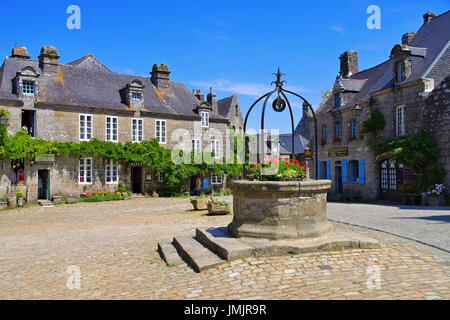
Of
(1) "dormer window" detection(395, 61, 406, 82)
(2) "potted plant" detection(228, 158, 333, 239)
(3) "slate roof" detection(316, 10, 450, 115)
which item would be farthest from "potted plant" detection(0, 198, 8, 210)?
(1) "dormer window" detection(395, 61, 406, 82)

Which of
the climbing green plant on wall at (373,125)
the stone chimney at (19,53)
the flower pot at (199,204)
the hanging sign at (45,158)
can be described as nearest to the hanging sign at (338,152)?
the climbing green plant on wall at (373,125)

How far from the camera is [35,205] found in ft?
65.0

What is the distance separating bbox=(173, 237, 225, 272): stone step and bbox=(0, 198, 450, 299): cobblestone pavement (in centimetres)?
13

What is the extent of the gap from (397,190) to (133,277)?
15.8 meters

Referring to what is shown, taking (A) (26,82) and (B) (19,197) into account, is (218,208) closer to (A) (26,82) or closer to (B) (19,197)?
(B) (19,197)

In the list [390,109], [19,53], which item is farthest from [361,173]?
[19,53]

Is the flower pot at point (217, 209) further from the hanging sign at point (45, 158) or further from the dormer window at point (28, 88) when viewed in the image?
the dormer window at point (28, 88)

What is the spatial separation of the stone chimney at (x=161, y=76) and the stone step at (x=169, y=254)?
20.0 m

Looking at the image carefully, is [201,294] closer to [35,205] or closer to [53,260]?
[53,260]

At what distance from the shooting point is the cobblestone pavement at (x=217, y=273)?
476 cm

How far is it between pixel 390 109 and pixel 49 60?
19.5 meters

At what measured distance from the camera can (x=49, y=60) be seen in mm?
22422
